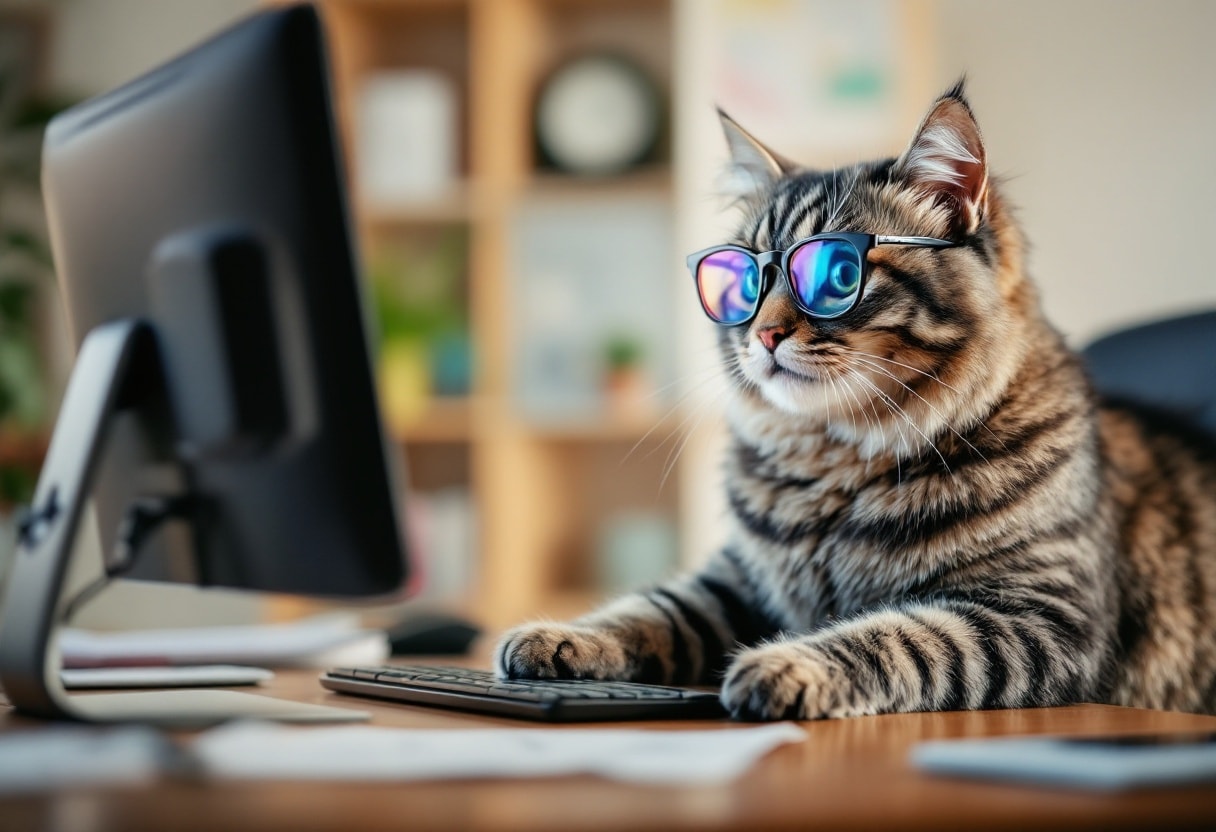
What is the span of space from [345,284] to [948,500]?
0.60m

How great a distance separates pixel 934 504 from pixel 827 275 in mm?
231

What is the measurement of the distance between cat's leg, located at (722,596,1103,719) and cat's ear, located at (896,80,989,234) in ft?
1.27

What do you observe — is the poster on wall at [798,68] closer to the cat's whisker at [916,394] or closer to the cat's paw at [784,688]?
the cat's whisker at [916,394]

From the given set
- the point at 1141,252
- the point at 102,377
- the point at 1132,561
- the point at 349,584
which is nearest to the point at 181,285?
the point at 102,377

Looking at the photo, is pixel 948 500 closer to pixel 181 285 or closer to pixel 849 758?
pixel 849 758

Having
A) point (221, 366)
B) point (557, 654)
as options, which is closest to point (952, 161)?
point (557, 654)

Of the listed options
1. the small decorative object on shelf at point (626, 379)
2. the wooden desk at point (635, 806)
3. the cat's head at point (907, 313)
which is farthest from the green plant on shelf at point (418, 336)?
the wooden desk at point (635, 806)

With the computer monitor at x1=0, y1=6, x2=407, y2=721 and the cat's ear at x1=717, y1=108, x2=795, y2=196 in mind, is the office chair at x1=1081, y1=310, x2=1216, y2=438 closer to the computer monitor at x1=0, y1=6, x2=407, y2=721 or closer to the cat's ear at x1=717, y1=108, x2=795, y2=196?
the cat's ear at x1=717, y1=108, x2=795, y2=196

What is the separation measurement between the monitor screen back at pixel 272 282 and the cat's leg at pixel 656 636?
0.78ft

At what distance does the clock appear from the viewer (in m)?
3.10

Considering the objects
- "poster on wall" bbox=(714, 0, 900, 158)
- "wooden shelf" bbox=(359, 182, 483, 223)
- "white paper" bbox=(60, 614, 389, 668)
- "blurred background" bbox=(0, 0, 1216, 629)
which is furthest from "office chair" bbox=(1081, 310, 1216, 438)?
"wooden shelf" bbox=(359, 182, 483, 223)

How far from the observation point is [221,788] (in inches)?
23.8

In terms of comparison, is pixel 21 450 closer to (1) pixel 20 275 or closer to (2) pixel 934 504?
(1) pixel 20 275

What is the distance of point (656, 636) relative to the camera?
114cm
